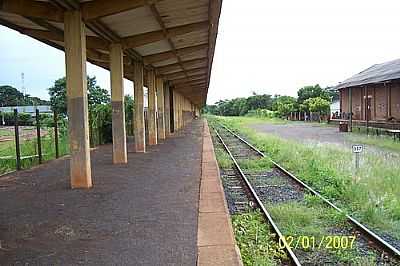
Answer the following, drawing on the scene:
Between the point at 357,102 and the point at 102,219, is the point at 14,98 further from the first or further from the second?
the point at 102,219

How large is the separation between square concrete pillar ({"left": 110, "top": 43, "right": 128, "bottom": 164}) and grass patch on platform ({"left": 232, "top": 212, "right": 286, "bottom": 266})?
16.6 feet

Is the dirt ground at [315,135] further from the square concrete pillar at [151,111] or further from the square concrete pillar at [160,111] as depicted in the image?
the square concrete pillar at [151,111]

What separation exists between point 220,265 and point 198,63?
18.5 m

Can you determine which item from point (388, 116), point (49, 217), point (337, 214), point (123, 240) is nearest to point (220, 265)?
point (123, 240)

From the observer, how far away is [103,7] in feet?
27.0

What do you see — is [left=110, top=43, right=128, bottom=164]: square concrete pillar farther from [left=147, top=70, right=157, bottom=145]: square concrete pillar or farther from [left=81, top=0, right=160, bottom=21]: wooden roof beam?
[left=147, top=70, right=157, bottom=145]: square concrete pillar

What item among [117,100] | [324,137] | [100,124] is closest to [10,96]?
[100,124]

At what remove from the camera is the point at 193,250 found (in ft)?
14.0

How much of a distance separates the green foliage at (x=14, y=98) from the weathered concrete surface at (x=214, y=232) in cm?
6102

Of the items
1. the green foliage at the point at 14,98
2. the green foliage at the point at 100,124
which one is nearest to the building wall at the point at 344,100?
the green foliage at the point at 100,124

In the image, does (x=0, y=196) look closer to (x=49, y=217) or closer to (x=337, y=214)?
(x=49, y=217)

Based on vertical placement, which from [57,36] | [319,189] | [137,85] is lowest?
[319,189]

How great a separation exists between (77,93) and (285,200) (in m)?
4.29

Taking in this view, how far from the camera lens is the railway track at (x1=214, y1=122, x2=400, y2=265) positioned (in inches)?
A: 205
